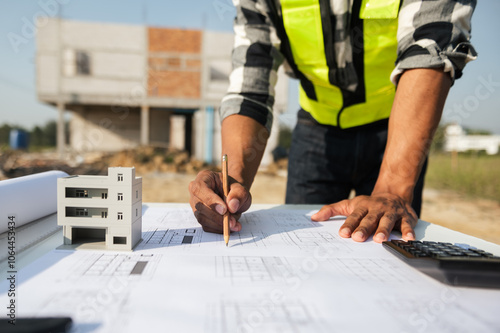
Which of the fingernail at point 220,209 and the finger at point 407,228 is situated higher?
the fingernail at point 220,209

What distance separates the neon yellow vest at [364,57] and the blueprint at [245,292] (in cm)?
93

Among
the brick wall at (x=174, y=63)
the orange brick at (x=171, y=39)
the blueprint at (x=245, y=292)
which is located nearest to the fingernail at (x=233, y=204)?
the blueprint at (x=245, y=292)

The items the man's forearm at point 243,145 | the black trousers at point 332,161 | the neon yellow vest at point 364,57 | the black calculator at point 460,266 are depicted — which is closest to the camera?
the black calculator at point 460,266

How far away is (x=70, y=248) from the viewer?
30.8 inches

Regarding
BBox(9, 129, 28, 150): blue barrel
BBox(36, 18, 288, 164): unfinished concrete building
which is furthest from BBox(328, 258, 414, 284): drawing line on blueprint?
BBox(9, 129, 28, 150): blue barrel

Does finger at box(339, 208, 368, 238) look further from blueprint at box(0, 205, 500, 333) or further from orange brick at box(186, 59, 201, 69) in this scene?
orange brick at box(186, 59, 201, 69)

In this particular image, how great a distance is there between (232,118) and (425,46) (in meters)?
0.77

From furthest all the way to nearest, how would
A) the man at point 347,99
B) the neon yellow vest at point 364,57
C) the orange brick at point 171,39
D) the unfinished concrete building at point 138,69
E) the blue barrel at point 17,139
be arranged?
the blue barrel at point 17,139
the orange brick at point 171,39
the unfinished concrete building at point 138,69
the neon yellow vest at point 364,57
the man at point 347,99

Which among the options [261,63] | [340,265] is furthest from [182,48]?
[340,265]

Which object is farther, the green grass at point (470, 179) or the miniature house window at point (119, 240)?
the green grass at point (470, 179)

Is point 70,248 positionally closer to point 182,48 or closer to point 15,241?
point 15,241

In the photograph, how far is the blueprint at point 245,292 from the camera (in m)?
0.47

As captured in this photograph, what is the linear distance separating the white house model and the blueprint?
0.05 m

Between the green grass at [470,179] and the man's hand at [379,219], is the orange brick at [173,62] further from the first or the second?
the man's hand at [379,219]
